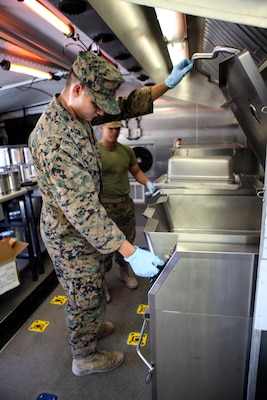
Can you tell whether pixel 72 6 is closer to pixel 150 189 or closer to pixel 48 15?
pixel 48 15

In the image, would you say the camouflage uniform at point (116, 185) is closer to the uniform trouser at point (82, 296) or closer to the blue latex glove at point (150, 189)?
the blue latex glove at point (150, 189)

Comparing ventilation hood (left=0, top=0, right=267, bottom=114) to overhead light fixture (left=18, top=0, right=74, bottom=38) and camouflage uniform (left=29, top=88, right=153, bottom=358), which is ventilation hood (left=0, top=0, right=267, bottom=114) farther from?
camouflage uniform (left=29, top=88, right=153, bottom=358)

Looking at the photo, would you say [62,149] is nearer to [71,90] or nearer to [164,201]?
[71,90]

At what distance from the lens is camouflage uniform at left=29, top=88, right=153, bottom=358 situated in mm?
1064

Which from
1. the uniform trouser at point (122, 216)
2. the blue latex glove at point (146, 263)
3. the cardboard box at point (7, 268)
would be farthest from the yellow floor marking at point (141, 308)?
the blue latex glove at point (146, 263)

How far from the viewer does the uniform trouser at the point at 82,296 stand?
1340 mm

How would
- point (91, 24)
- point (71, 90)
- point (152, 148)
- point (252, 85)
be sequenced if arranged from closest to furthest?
point (252, 85)
point (91, 24)
point (71, 90)
point (152, 148)

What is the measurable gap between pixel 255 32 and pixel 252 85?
580mm

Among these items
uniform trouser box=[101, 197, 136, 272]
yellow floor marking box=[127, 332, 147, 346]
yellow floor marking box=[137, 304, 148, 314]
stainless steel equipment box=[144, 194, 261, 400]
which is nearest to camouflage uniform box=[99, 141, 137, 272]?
uniform trouser box=[101, 197, 136, 272]

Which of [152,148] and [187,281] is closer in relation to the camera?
[187,281]

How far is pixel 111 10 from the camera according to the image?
3.29 ft

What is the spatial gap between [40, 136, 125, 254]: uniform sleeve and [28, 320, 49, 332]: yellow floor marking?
127 cm

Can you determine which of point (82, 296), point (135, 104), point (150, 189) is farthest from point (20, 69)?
point (82, 296)

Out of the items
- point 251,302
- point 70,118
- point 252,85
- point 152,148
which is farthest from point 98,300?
point 152,148
